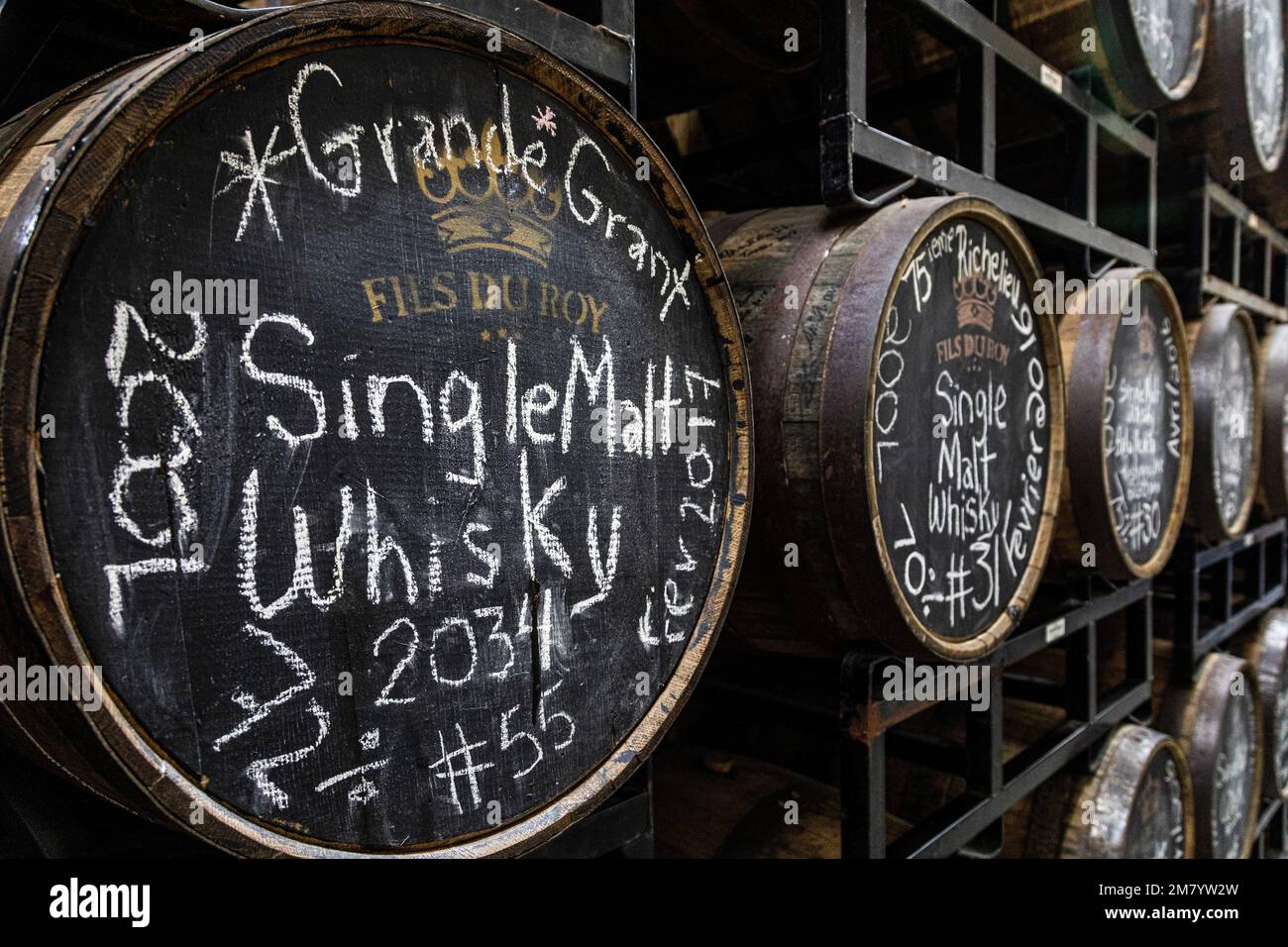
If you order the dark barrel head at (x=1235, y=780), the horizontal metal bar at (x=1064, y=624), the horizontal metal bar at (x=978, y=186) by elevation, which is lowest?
the dark barrel head at (x=1235, y=780)

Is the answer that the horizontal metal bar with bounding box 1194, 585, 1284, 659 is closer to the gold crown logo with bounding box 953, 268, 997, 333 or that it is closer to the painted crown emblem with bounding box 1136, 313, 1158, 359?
the painted crown emblem with bounding box 1136, 313, 1158, 359

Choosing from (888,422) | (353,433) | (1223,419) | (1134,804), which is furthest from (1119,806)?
(353,433)

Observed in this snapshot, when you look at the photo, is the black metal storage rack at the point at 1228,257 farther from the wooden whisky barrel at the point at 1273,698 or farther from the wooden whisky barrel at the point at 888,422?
the wooden whisky barrel at the point at 888,422

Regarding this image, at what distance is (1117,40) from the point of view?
2.72 meters

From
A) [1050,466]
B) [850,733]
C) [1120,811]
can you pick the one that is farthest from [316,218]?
[1120,811]

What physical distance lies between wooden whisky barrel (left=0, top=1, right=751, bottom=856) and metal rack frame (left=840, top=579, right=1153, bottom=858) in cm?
77

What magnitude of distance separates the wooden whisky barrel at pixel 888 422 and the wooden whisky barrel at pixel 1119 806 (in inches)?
45.3

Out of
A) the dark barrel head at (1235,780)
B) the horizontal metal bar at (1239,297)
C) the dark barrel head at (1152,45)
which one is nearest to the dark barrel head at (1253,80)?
the dark barrel head at (1152,45)

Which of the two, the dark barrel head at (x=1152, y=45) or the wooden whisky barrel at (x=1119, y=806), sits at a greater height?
the dark barrel head at (x=1152, y=45)

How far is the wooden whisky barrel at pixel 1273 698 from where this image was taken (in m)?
4.61

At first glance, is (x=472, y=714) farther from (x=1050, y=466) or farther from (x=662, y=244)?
(x=1050, y=466)

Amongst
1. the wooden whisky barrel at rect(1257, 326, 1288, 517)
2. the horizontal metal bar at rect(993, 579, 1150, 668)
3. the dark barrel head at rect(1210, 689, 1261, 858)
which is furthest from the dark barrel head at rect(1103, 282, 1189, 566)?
the wooden whisky barrel at rect(1257, 326, 1288, 517)

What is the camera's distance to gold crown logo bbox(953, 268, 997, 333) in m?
2.01

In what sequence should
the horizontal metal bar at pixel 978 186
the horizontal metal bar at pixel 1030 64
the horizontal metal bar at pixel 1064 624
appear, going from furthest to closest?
the horizontal metal bar at pixel 1064 624 < the horizontal metal bar at pixel 1030 64 < the horizontal metal bar at pixel 978 186
